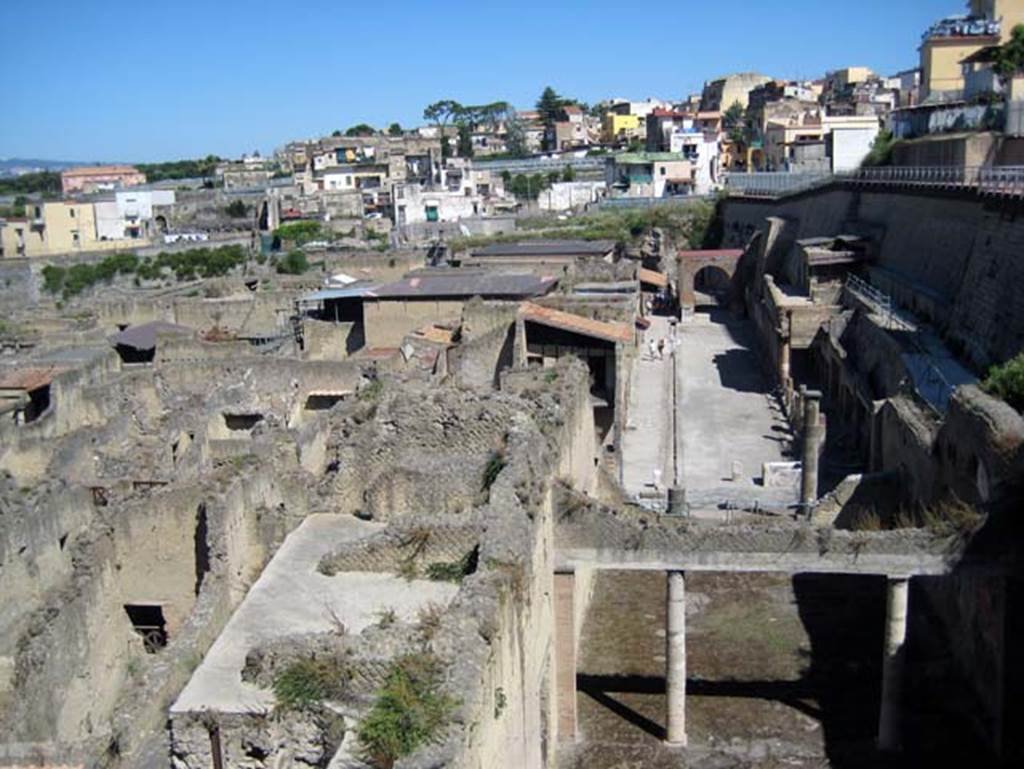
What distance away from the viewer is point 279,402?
83.8ft

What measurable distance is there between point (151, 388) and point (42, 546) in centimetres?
1144

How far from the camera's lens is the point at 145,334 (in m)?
35.2

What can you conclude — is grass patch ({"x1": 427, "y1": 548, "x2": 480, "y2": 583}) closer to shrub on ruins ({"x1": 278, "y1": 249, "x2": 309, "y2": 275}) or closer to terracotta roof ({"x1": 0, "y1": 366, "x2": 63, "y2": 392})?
terracotta roof ({"x1": 0, "y1": 366, "x2": 63, "y2": 392})

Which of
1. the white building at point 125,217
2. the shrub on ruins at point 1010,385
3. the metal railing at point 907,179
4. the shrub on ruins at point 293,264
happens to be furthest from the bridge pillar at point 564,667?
the white building at point 125,217

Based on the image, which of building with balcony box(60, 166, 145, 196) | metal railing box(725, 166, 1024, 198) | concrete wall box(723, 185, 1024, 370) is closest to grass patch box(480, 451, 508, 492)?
concrete wall box(723, 185, 1024, 370)

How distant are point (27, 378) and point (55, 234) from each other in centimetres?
5349

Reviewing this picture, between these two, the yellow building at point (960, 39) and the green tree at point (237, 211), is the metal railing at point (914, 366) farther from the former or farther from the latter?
the green tree at point (237, 211)

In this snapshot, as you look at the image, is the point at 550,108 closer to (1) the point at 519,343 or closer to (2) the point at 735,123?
(2) the point at 735,123

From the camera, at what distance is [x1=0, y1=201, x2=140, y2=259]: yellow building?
3066 inches

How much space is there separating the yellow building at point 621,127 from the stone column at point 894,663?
4243 inches

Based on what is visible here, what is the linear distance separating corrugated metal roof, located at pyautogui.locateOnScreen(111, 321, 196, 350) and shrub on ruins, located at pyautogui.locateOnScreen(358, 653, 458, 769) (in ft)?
89.9

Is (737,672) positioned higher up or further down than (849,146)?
further down

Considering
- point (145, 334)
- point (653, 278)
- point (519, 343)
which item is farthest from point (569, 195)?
point (519, 343)

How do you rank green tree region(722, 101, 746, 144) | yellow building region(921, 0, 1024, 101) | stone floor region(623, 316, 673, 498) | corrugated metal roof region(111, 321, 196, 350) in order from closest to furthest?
stone floor region(623, 316, 673, 498)
corrugated metal roof region(111, 321, 196, 350)
yellow building region(921, 0, 1024, 101)
green tree region(722, 101, 746, 144)
